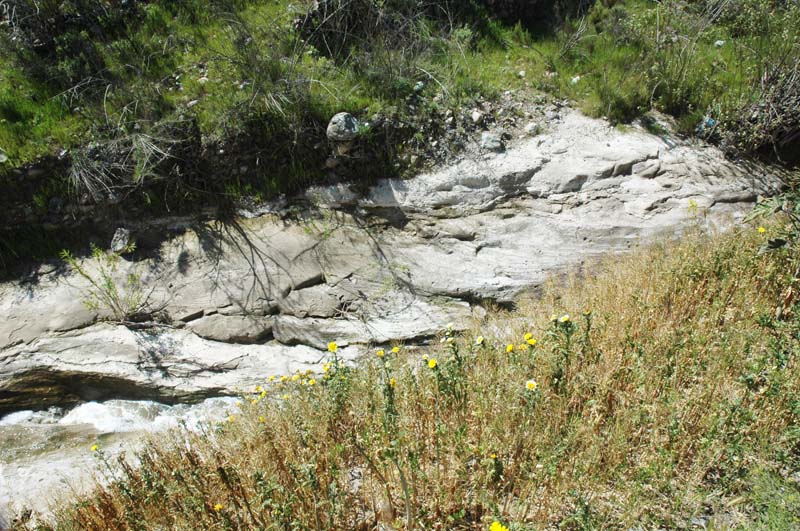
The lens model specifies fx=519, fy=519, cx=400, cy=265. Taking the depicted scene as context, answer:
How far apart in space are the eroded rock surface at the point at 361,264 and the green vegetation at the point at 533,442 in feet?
3.72

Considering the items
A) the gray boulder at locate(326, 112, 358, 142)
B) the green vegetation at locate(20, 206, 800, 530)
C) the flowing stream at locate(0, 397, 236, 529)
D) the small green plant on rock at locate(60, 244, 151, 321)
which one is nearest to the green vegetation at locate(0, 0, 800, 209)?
the gray boulder at locate(326, 112, 358, 142)

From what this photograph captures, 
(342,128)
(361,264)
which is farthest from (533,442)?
(342,128)

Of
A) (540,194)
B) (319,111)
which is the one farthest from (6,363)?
(540,194)

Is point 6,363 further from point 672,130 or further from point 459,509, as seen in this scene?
point 672,130

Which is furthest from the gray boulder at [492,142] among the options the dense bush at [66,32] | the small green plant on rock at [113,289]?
the dense bush at [66,32]

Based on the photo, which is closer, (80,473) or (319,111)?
(80,473)

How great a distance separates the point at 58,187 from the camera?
6.02 meters

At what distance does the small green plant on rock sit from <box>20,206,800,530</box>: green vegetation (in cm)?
192

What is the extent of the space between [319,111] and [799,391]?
16.9 feet

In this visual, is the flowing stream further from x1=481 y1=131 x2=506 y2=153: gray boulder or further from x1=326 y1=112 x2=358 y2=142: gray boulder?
x1=481 y1=131 x2=506 y2=153: gray boulder

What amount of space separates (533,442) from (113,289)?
14.6 ft

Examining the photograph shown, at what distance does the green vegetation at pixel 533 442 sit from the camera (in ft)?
8.99

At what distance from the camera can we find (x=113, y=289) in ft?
17.5

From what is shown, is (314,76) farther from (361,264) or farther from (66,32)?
(66,32)
